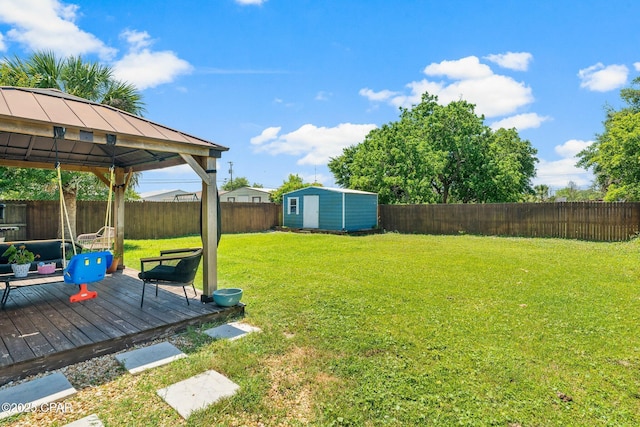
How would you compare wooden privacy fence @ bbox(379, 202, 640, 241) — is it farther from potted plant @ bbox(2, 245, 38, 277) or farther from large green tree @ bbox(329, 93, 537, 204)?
potted plant @ bbox(2, 245, 38, 277)

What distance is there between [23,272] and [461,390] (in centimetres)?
470

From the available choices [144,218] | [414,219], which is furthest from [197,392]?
[414,219]

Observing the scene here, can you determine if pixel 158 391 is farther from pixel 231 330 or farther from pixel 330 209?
pixel 330 209

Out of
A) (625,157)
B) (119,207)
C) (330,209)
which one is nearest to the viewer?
(119,207)

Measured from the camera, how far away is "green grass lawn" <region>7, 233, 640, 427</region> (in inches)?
84.0

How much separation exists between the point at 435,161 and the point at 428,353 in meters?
17.6

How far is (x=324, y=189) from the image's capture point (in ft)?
51.4

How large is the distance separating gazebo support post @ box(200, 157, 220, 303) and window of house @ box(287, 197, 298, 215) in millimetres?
12878

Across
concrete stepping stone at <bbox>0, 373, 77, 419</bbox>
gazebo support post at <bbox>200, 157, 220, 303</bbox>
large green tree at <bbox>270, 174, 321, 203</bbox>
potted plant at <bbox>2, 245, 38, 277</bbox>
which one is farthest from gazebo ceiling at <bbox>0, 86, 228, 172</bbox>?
large green tree at <bbox>270, 174, 321, 203</bbox>

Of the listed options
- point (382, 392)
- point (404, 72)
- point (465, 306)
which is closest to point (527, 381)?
point (382, 392)

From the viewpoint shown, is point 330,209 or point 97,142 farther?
point 330,209

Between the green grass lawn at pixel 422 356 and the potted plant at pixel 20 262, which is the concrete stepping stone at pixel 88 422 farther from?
the potted plant at pixel 20 262

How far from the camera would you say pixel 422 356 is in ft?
9.48

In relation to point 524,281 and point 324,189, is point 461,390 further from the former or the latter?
point 324,189
